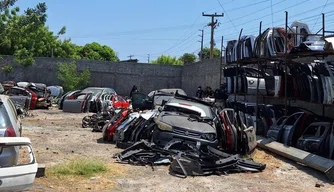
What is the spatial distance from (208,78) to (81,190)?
20133 mm

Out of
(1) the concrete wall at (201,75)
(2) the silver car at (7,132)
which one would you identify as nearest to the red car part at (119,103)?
(1) the concrete wall at (201,75)

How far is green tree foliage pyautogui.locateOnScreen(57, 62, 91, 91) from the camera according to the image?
1169 inches

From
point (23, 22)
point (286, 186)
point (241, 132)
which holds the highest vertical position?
point (23, 22)

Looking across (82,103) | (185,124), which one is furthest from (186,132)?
(82,103)

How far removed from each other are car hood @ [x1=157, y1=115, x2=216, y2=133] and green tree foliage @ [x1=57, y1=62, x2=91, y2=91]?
69.5 feet

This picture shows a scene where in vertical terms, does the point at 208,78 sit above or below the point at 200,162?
above

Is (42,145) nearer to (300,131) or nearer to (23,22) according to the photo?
(23,22)

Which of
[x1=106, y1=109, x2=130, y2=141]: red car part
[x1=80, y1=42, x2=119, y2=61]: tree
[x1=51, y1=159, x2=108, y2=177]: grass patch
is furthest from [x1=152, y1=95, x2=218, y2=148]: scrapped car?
[x1=80, y1=42, x2=119, y2=61]: tree

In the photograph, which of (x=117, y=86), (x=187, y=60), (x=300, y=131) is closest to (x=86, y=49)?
(x=187, y=60)

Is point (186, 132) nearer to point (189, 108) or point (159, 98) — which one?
point (189, 108)

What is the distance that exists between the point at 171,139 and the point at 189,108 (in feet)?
6.26

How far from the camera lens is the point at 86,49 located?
63.5 m

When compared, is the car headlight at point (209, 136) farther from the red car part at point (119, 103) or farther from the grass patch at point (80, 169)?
the red car part at point (119, 103)

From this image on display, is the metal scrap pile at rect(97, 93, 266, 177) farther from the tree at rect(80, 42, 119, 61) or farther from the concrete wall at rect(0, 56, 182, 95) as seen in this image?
→ the tree at rect(80, 42, 119, 61)
